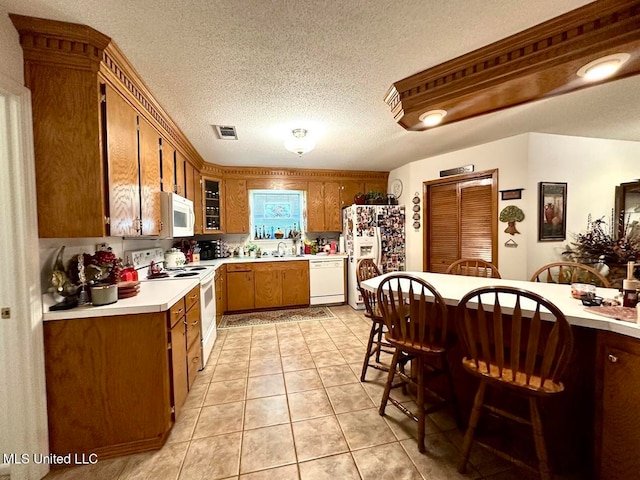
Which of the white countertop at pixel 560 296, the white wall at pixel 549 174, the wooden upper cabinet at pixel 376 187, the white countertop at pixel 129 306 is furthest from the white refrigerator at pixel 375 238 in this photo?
the white countertop at pixel 129 306

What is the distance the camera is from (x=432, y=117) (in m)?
2.17

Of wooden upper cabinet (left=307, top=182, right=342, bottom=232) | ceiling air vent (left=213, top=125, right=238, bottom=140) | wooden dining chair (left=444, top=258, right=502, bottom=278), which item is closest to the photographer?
wooden dining chair (left=444, top=258, right=502, bottom=278)

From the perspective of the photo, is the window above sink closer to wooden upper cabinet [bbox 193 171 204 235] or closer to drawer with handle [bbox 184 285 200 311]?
wooden upper cabinet [bbox 193 171 204 235]

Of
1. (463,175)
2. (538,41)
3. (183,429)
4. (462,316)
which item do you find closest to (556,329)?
(462,316)

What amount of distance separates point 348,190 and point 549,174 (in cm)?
286

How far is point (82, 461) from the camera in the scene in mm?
1482

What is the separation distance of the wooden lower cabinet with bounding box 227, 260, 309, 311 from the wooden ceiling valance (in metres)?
2.89

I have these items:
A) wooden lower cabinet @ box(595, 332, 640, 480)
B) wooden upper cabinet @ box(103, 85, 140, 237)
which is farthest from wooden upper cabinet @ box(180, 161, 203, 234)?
wooden lower cabinet @ box(595, 332, 640, 480)

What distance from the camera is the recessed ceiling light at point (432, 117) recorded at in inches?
81.4

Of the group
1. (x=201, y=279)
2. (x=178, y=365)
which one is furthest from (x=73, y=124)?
(x=178, y=365)

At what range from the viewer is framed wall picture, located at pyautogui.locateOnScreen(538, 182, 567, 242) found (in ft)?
9.88

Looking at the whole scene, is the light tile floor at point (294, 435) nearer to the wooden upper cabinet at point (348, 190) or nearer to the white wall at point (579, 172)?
the white wall at point (579, 172)

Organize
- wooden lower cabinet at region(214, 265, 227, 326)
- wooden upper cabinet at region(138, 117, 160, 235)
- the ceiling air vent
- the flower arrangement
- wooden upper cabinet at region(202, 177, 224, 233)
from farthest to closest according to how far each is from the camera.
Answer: wooden upper cabinet at region(202, 177, 224, 233)
wooden lower cabinet at region(214, 265, 227, 326)
the flower arrangement
the ceiling air vent
wooden upper cabinet at region(138, 117, 160, 235)

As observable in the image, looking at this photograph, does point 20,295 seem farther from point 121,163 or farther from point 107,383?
point 121,163
